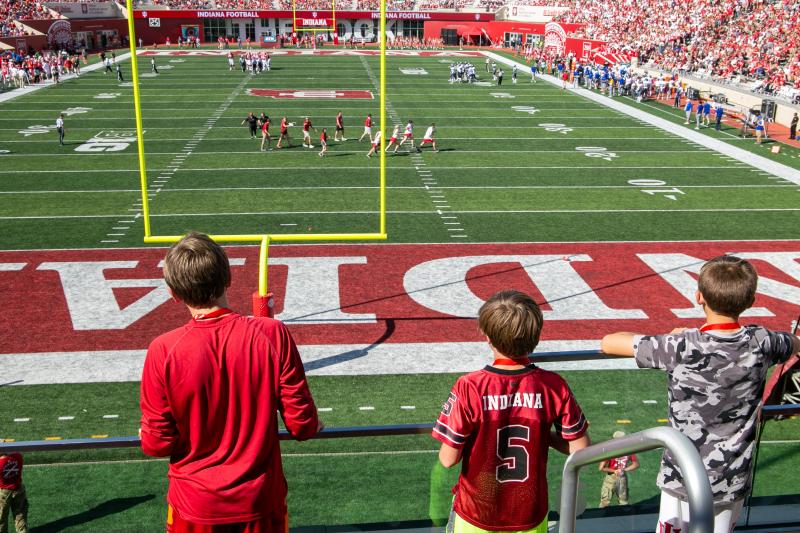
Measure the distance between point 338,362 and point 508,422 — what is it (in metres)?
8.13

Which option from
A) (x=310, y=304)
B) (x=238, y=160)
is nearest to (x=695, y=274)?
(x=310, y=304)

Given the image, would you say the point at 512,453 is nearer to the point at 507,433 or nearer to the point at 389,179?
the point at 507,433

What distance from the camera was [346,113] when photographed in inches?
1225

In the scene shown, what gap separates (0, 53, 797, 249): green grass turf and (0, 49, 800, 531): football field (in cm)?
10

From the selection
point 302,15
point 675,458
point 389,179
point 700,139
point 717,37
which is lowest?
point 389,179

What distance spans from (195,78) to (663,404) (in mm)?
36946

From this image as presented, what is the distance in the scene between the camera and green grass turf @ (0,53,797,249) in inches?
665

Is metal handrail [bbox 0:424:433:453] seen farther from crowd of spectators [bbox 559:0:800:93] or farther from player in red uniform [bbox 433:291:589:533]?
crowd of spectators [bbox 559:0:800:93]

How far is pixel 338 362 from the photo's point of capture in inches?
428

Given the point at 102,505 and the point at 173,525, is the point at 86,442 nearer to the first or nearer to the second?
the point at 173,525

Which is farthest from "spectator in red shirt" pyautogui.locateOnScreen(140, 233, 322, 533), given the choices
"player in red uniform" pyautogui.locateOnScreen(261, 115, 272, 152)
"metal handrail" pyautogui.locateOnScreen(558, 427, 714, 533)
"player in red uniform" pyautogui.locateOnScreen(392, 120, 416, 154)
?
"player in red uniform" pyautogui.locateOnScreen(392, 120, 416, 154)

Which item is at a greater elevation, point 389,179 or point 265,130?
point 265,130

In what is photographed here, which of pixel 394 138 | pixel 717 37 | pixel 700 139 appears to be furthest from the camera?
pixel 717 37

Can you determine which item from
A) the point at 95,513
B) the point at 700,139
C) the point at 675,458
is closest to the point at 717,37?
the point at 700,139
